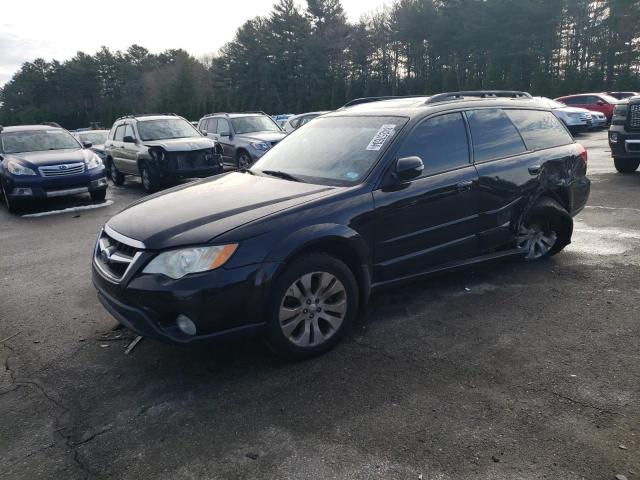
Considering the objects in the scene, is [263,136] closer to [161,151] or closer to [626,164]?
[161,151]

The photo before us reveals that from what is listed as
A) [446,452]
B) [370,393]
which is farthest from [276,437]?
[446,452]

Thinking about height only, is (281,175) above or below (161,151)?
above

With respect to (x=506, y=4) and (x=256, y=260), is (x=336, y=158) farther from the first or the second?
(x=506, y=4)

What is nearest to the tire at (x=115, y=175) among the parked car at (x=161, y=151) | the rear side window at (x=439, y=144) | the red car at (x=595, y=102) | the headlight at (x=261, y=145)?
the parked car at (x=161, y=151)

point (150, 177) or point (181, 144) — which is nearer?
point (181, 144)

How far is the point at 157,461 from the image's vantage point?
267cm

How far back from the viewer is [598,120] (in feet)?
75.7

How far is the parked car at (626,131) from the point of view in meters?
10.2

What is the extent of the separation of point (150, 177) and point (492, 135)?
8.98m

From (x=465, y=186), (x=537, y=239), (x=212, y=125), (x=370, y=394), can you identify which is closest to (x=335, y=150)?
(x=465, y=186)

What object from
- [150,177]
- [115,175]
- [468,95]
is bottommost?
[115,175]

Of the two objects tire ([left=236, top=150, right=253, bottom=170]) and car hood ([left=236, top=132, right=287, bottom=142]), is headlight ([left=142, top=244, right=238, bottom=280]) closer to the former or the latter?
car hood ([left=236, top=132, right=287, bottom=142])

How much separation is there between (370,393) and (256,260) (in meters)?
1.06

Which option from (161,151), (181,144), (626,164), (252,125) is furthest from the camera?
(252,125)
